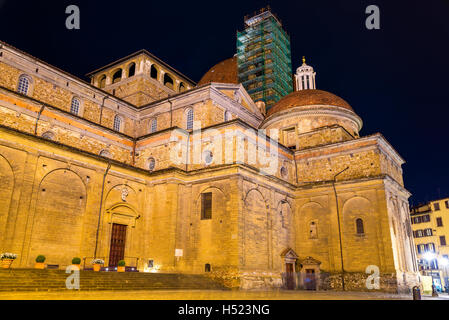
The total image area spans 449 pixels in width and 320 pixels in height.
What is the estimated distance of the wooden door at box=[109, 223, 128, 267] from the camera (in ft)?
74.4

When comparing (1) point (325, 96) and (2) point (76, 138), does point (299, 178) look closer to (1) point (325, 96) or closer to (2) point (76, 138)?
(1) point (325, 96)

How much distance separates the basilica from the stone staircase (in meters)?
1.97

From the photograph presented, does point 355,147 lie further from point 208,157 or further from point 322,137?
point 208,157

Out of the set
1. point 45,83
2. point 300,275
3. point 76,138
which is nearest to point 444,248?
point 300,275

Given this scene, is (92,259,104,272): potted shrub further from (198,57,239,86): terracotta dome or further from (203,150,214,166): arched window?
(198,57,239,86): terracotta dome

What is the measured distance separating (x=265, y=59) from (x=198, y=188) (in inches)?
953

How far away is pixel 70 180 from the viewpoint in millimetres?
21375

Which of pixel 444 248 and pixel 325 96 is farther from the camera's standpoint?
pixel 444 248

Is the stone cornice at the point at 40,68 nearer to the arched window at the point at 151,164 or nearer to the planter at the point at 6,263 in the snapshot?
the arched window at the point at 151,164

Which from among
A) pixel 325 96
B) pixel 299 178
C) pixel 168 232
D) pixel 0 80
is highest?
pixel 325 96

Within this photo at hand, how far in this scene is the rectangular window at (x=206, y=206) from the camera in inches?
959

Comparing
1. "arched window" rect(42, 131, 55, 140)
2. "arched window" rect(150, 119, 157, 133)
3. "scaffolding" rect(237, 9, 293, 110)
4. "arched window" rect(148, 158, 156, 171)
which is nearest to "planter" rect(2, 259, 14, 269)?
"arched window" rect(42, 131, 55, 140)

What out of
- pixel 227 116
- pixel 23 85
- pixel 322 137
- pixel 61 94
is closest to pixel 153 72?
pixel 227 116
